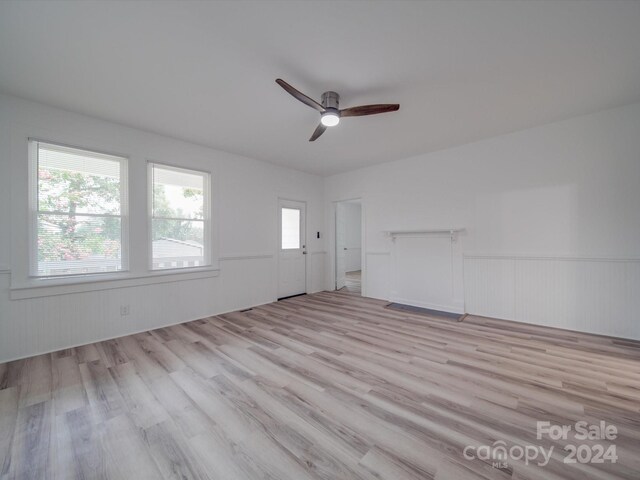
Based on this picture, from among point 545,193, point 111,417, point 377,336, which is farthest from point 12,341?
point 545,193

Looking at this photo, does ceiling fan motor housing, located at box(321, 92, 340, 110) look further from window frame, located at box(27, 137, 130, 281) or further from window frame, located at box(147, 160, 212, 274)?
window frame, located at box(27, 137, 130, 281)

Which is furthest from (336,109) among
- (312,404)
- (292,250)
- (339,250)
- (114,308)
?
(339,250)

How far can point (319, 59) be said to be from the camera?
2.18m

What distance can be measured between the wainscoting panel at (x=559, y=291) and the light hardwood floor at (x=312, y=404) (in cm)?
26

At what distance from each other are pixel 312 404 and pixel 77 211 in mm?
3487

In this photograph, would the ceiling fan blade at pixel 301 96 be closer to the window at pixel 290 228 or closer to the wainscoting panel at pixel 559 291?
the window at pixel 290 228

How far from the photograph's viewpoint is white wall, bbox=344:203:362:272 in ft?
31.0

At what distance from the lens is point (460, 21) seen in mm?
1812

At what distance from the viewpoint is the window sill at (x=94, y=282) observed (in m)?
2.78

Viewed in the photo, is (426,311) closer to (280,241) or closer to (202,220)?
(280,241)

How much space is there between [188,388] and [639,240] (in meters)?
5.15

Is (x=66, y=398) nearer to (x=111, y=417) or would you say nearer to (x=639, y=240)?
(x=111, y=417)

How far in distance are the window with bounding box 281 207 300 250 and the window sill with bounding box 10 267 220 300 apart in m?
1.90

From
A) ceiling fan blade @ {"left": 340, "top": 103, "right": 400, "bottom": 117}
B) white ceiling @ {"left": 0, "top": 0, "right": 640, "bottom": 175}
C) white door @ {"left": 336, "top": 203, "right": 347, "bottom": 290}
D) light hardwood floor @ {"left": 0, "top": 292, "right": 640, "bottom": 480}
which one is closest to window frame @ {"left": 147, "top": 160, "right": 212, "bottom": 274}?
white ceiling @ {"left": 0, "top": 0, "right": 640, "bottom": 175}
